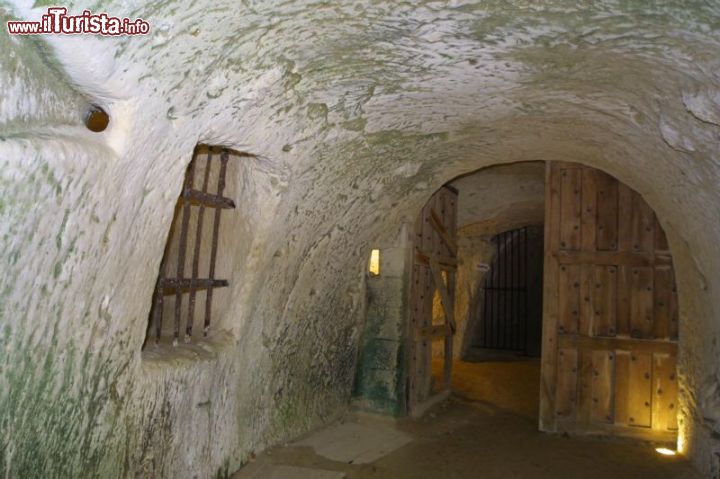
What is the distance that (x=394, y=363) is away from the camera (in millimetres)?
5266

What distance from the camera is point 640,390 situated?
4.88 m

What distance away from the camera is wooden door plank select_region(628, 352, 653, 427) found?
4855 mm

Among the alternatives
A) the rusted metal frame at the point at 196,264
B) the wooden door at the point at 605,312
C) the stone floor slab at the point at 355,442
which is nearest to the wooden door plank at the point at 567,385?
the wooden door at the point at 605,312

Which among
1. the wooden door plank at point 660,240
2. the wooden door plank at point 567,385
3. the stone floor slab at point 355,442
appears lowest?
the stone floor slab at point 355,442

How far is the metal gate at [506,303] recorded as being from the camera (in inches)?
436

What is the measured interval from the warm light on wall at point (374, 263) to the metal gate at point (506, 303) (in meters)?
5.84

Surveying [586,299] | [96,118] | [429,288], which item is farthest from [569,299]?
[96,118]

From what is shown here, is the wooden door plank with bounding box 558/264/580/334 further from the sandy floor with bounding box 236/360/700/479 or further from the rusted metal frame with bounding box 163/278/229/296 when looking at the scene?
the rusted metal frame with bounding box 163/278/229/296

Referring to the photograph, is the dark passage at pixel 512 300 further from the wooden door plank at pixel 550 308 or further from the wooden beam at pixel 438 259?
the wooden door plank at pixel 550 308

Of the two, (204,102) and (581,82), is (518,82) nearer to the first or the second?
(581,82)

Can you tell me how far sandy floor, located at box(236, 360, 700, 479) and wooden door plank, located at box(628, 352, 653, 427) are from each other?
20 cm

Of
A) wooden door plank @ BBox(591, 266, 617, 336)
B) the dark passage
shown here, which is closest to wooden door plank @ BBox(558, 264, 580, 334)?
wooden door plank @ BBox(591, 266, 617, 336)

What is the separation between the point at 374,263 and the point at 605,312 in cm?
202

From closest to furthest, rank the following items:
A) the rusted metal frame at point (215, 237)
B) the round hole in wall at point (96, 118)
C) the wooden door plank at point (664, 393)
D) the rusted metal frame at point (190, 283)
Result: 1. the round hole in wall at point (96, 118)
2. the rusted metal frame at point (190, 283)
3. the rusted metal frame at point (215, 237)
4. the wooden door plank at point (664, 393)
